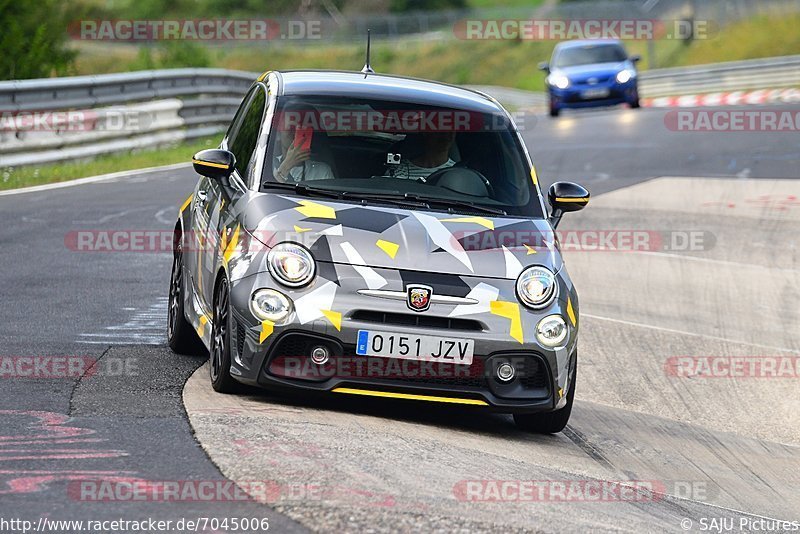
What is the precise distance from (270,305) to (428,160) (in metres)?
1.61

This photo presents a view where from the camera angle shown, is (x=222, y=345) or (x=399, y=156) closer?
(x=222, y=345)

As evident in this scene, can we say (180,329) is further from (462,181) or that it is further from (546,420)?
(546,420)

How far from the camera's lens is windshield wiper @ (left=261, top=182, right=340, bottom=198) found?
7543mm

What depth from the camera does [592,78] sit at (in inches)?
1251

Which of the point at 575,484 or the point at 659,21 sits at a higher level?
the point at 659,21

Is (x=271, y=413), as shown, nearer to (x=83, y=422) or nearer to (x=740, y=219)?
(x=83, y=422)

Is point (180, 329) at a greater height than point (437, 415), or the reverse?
point (180, 329)

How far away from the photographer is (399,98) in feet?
27.2

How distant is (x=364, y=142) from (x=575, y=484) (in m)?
2.54

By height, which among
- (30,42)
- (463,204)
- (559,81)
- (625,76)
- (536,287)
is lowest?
(536,287)

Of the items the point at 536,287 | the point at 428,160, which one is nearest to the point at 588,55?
the point at 428,160

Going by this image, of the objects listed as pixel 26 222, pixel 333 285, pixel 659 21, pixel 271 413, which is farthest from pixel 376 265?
pixel 659 21

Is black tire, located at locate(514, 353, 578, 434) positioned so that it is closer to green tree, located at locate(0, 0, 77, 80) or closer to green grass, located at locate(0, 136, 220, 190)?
green grass, located at locate(0, 136, 220, 190)

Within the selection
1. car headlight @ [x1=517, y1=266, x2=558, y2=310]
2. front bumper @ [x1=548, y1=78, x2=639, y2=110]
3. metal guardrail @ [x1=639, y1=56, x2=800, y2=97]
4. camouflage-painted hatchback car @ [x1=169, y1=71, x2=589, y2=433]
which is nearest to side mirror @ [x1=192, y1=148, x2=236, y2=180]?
camouflage-painted hatchback car @ [x1=169, y1=71, x2=589, y2=433]
